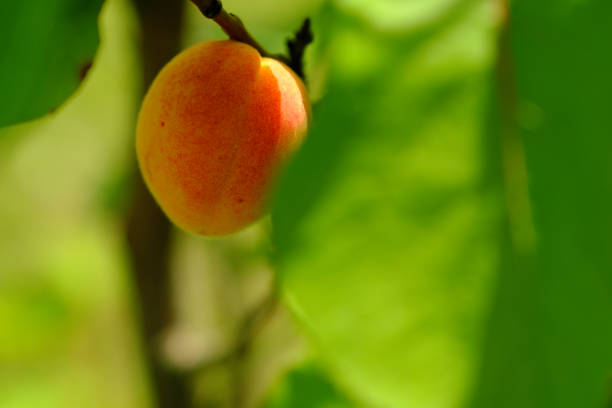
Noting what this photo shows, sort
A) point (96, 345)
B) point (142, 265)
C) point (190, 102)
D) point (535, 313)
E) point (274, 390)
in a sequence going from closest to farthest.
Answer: point (535, 313)
point (190, 102)
point (274, 390)
point (142, 265)
point (96, 345)

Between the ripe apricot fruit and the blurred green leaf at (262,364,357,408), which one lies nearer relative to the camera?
the ripe apricot fruit

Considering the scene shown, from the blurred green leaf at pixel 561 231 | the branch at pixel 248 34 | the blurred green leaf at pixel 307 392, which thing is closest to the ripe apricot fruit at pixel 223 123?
the branch at pixel 248 34

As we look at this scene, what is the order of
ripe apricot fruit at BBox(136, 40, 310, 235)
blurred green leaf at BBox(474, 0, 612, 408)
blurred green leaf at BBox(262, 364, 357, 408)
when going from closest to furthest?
blurred green leaf at BBox(474, 0, 612, 408) < ripe apricot fruit at BBox(136, 40, 310, 235) < blurred green leaf at BBox(262, 364, 357, 408)

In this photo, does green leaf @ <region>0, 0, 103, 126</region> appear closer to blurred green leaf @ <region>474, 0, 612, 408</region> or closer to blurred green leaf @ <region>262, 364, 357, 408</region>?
blurred green leaf @ <region>474, 0, 612, 408</region>

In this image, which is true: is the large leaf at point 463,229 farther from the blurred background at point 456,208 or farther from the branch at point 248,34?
Answer: the branch at point 248,34

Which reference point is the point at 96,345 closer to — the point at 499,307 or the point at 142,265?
the point at 142,265

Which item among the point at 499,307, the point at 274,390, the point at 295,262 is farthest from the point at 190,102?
the point at 274,390

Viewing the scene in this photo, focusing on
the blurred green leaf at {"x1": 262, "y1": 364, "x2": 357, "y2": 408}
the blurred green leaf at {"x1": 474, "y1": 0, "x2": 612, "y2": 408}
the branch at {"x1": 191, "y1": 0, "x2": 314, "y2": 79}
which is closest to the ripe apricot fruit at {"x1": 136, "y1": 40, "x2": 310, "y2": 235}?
the branch at {"x1": 191, "y1": 0, "x2": 314, "y2": 79}

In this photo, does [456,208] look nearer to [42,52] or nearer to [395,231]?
[395,231]
